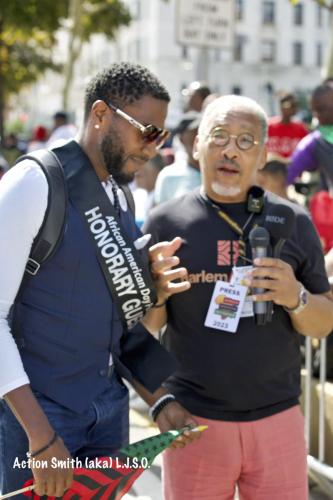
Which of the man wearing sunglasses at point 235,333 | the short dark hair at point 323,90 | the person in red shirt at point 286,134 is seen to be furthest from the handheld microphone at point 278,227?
the person in red shirt at point 286,134

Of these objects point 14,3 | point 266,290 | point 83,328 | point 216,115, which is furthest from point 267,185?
point 14,3

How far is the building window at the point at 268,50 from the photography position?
65875 millimetres

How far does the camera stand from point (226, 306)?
269cm

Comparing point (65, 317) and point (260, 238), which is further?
point (260, 238)

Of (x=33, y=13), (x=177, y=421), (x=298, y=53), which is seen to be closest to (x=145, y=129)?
(x=177, y=421)

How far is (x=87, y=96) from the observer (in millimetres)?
2510

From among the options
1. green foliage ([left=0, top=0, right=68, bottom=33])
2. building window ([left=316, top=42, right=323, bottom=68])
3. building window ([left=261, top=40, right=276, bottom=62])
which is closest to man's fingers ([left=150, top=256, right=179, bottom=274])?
green foliage ([left=0, top=0, right=68, bottom=33])

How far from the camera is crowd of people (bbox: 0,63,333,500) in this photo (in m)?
2.25

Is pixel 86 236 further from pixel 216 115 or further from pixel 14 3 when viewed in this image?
pixel 14 3

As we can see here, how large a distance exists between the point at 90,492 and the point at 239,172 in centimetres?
127

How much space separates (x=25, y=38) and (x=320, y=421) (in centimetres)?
2007

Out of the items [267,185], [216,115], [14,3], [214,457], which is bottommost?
[214,457]

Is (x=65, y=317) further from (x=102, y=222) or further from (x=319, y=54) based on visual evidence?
(x=319, y=54)

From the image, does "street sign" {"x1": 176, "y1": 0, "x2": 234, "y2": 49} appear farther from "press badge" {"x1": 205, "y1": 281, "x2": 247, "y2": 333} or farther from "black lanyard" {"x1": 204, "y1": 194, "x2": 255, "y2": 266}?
"press badge" {"x1": 205, "y1": 281, "x2": 247, "y2": 333}
